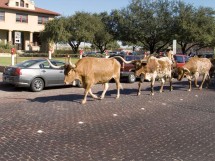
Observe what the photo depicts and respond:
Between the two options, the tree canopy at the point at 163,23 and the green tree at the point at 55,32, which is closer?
the tree canopy at the point at 163,23

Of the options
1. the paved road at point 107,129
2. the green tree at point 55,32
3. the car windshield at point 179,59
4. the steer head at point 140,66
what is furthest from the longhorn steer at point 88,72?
the green tree at point 55,32

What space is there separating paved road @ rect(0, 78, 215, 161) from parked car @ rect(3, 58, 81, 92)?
1623 millimetres

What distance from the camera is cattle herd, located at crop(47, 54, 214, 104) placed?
12172 mm

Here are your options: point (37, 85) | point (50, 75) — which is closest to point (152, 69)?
point (50, 75)

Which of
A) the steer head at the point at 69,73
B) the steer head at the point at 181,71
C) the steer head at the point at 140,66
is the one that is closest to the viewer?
the steer head at the point at 69,73

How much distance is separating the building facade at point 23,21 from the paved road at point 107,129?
54758 millimetres

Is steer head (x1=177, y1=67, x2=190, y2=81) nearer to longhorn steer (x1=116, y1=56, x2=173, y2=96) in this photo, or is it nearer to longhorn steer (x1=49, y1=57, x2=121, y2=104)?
longhorn steer (x1=116, y1=56, x2=173, y2=96)

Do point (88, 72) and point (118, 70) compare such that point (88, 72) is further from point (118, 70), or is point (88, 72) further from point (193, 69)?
point (193, 69)

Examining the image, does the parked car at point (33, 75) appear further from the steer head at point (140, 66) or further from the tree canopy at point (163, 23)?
the tree canopy at point (163, 23)

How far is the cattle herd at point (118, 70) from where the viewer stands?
39.9ft

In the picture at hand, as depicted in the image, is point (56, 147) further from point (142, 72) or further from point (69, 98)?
point (142, 72)

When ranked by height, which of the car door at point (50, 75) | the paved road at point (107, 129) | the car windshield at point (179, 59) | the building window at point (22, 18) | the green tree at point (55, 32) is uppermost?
the building window at point (22, 18)

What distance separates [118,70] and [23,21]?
57.9 m

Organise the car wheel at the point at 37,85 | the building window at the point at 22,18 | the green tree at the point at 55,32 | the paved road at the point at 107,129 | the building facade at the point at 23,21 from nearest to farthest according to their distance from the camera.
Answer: the paved road at the point at 107,129
the car wheel at the point at 37,85
the green tree at the point at 55,32
the building facade at the point at 23,21
the building window at the point at 22,18
